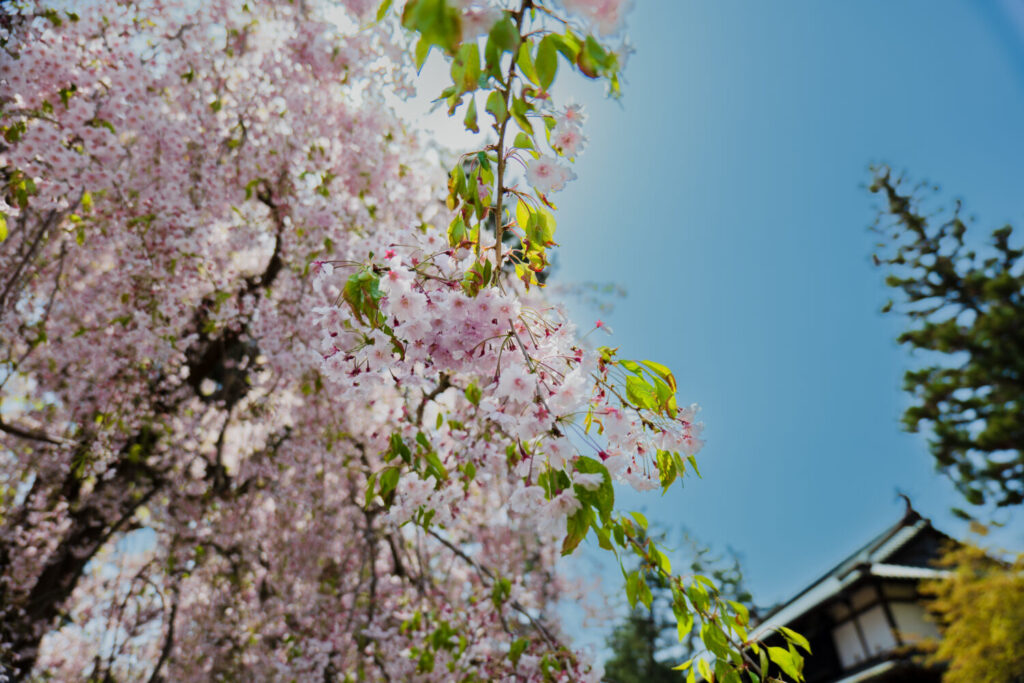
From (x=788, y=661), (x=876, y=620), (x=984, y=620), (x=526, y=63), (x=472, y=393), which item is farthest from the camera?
(x=876, y=620)

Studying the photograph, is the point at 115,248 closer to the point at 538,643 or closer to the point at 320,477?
the point at 320,477

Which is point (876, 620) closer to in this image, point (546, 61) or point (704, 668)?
point (704, 668)

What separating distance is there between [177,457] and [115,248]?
266 centimetres

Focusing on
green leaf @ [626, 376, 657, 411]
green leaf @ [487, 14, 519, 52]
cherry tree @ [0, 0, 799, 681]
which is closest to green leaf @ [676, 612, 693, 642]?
cherry tree @ [0, 0, 799, 681]

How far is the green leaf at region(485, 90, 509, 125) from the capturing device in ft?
3.81

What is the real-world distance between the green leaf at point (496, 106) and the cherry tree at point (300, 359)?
29 millimetres

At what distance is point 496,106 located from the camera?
1.17 meters

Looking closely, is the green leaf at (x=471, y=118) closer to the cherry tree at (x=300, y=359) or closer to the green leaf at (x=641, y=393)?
the cherry tree at (x=300, y=359)

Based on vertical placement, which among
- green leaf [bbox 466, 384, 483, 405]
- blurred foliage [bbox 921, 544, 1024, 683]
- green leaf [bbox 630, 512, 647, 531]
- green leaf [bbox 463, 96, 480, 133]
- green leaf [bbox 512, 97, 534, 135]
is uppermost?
blurred foliage [bbox 921, 544, 1024, 683]

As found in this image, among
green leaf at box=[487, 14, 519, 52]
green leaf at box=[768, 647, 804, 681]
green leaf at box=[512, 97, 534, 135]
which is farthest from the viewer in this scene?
green leaf at box=[768, 647, 804, 681]

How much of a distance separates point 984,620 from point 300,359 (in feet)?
30.7

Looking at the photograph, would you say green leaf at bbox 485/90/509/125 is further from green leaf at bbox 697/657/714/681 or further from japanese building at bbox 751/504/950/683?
japanese building at bbox 751/504/950/683

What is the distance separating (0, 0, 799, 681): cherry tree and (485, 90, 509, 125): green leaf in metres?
0.03

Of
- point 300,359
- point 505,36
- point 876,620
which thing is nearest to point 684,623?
point 505,36
